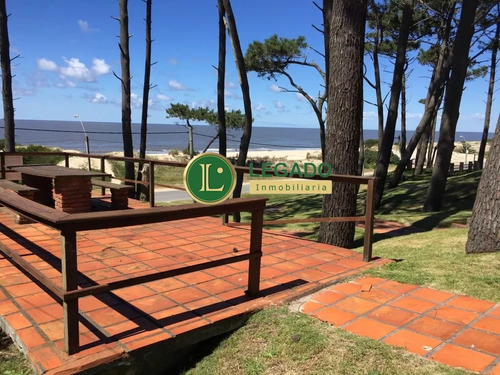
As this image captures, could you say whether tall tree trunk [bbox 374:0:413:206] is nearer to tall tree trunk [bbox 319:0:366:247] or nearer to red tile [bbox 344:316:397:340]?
tall tree trunk [bbox 319:0:366:247]

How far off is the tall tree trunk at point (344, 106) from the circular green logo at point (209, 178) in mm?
2043

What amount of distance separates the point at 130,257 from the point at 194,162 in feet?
4.73

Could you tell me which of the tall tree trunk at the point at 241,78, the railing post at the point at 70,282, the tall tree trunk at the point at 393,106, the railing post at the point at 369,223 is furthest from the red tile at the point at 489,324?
the tall tree trunk at the point at 393,106

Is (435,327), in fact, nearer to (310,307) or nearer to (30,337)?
(310,307)

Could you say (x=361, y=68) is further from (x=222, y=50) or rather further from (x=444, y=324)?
(x=222, y=50)

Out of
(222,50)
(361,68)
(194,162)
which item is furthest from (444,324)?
(222,50)

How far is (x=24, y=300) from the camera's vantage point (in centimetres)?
308

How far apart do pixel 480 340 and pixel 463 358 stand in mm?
299

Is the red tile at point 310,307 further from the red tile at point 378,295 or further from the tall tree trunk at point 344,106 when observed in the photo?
the tall tree trunk at point 344,106

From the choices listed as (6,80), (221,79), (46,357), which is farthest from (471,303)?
(6,80)

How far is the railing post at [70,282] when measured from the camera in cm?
221

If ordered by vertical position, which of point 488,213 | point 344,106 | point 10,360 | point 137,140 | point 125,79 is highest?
point 125,79

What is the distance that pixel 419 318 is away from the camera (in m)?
2.88

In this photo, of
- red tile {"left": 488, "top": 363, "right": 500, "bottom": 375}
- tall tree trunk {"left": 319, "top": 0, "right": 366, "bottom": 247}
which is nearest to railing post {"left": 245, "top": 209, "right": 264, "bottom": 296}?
red tile {"left": 488, "top": 363, "right": 500, "bottom": 375}
